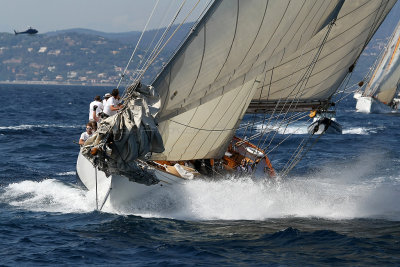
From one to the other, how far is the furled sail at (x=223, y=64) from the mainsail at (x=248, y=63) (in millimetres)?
21

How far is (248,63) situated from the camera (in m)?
16.0

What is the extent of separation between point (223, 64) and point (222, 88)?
0.84 metres

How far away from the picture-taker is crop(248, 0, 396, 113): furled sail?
18.7m

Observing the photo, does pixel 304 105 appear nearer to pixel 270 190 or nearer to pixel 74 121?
pixel 270 190

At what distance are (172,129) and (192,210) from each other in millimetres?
2343

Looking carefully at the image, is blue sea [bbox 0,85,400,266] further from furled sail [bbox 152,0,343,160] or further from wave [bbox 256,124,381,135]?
wave [bbox 256,124,381,135]

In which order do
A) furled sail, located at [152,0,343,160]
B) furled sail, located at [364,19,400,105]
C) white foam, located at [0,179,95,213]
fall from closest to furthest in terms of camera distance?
furled sail, located at [152,0,343,160] < white foam, located at [0,179,95,213] < furled sail, located at [364,19,400,105]

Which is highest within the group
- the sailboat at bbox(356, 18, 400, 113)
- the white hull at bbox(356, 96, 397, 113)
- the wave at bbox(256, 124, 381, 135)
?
the sailboat at bbox(356, 18, 400, 113)

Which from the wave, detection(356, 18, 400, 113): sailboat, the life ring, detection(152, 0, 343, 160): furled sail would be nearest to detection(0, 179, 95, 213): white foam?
detection(152, 0, 343, 160): furled sail

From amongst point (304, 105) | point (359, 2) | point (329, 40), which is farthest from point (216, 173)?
point (359, 2)

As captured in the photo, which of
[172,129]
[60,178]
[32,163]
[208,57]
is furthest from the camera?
[32,163]

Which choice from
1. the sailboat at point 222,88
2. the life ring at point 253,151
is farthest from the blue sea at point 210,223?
the life ring at point 253,151

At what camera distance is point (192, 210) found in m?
17.4

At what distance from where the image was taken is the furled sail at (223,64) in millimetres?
14531
